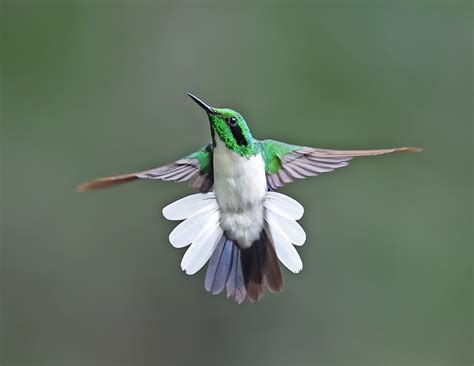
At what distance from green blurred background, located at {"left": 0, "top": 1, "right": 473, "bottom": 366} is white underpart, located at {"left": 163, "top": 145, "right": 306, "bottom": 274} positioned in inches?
71.6

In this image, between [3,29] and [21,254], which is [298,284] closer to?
[21,254]

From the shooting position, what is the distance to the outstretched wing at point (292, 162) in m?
1.34

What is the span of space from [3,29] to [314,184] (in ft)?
6.29

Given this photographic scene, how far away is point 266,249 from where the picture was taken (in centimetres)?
148

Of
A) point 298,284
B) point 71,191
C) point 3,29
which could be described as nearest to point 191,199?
point 298,284

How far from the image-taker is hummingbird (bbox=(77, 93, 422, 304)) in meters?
1.34

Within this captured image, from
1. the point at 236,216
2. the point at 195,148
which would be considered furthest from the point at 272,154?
the point at 195,148

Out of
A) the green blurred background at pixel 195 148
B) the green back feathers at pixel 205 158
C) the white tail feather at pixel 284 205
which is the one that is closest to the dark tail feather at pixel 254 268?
the white tail feather at pixel 284 205

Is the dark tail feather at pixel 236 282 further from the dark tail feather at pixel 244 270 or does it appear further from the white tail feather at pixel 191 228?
the white tail feather at pixel 191 228

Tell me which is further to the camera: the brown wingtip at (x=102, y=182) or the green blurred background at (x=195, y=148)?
the green blurred background at (x=195, y=148)

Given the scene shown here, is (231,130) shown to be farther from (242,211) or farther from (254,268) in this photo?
(254,268)

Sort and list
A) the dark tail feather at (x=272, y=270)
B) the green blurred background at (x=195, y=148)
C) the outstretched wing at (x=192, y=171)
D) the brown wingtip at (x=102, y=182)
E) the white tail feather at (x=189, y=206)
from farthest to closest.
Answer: the green blurred background at (x=195, y=148) → the dark tail feather at (x=272, y=270) → the white tail feather at (x=189, y=206) → the outstretched wing at (x=192, y=171) → the brown wingtip at (x=102, y=182)

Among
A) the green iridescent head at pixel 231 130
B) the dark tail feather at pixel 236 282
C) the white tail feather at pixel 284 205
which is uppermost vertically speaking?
the green iridescent head at pixel 231 130

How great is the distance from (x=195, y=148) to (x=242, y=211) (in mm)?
1967
